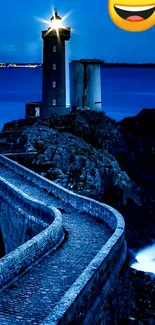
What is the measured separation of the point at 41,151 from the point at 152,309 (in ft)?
54.3

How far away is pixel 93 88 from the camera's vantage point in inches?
1806

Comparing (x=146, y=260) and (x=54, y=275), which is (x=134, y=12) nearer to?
(x=54, y=275)

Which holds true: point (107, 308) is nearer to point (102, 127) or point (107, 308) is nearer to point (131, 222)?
point (131, 222)

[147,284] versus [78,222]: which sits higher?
[78,222]

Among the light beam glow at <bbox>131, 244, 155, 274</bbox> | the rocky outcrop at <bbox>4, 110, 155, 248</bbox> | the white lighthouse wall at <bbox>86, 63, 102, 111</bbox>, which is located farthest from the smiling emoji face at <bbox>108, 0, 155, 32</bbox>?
the white lighthouse wall at <bbox>86, 63, 102, 111</bbox>

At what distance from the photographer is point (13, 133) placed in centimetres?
3738

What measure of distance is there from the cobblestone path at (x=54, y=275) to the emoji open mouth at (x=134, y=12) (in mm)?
5789

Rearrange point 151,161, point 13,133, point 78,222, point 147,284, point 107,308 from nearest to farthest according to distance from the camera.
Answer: point 107,308
point 78,222
point 147,284
point 13,133
point 151,161

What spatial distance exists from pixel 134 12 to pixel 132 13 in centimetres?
4

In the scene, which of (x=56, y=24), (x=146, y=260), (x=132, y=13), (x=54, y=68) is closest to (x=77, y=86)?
(x=54, y=68)

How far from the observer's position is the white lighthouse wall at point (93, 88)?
150 ft

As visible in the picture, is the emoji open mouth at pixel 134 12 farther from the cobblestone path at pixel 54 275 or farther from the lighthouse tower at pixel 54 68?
the lighthouse tower at pixel 54 68

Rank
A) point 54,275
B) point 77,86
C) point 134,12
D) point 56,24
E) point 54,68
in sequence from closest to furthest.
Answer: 1. point 134,12
2. point 54,275
3. point 56,24
4. point 54,68
5. point 77,86

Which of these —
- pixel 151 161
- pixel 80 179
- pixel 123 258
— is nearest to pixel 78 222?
pixel 123 258
